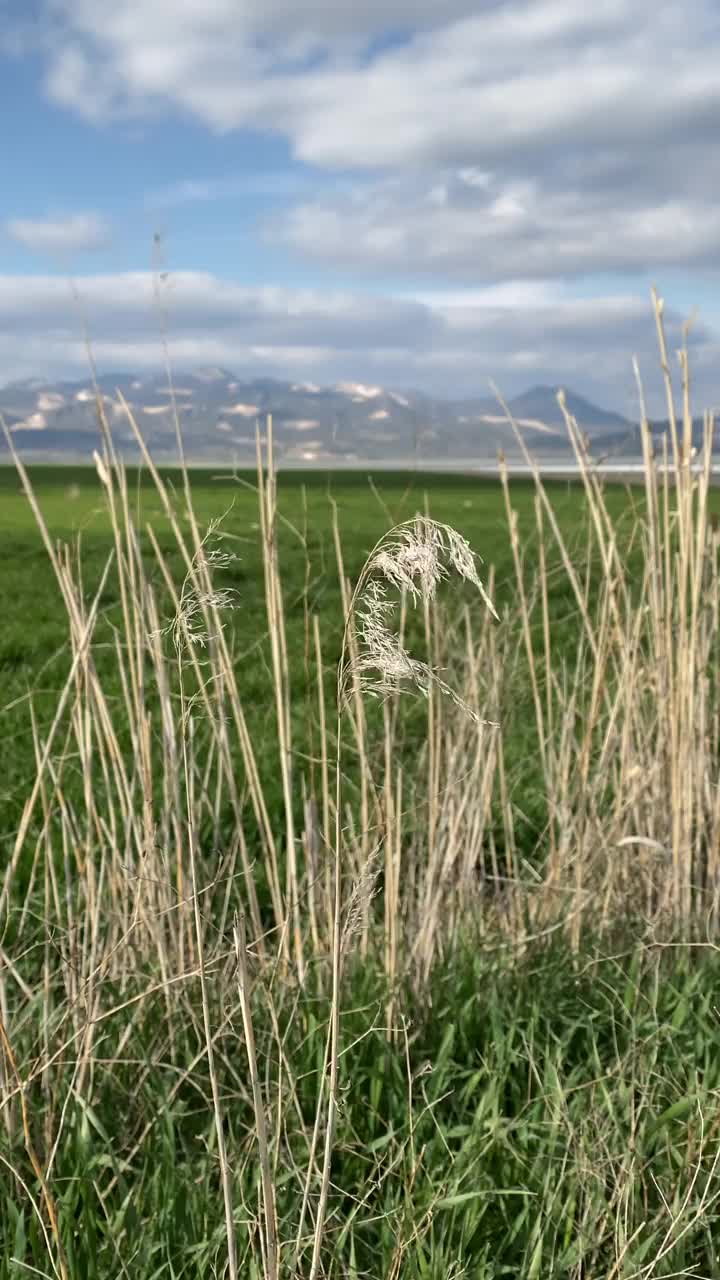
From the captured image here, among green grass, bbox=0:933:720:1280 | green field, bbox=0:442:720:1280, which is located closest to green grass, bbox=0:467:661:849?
green field, bbox=0:442:720:1280

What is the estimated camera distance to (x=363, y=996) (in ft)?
6.37

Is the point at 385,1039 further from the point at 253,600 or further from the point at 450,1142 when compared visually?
the point at 253,600

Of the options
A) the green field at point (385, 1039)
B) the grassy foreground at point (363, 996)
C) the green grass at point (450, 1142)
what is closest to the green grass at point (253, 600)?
the grassy foreground at point (363, 996)

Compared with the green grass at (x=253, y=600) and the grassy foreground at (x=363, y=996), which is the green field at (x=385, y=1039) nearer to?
the grassy foreground at (x=363, y=996)

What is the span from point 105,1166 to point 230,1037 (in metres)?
0.34

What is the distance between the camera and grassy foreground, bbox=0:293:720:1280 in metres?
1.27

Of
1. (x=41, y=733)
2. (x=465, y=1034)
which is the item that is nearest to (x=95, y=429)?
(x=465, y=1034)

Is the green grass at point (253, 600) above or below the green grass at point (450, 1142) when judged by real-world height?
above

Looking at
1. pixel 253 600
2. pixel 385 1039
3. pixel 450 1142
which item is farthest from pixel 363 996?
pixel 253 600

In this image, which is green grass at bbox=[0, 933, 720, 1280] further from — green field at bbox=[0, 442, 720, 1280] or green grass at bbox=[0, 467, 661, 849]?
green grass at bbox=[0, 467, 661, 849]

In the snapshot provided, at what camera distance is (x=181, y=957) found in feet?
5.82

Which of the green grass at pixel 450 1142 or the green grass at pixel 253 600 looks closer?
the green grass at pixel 450 1142

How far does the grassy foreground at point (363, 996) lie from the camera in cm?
127

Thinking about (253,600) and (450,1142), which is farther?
(253,600)
